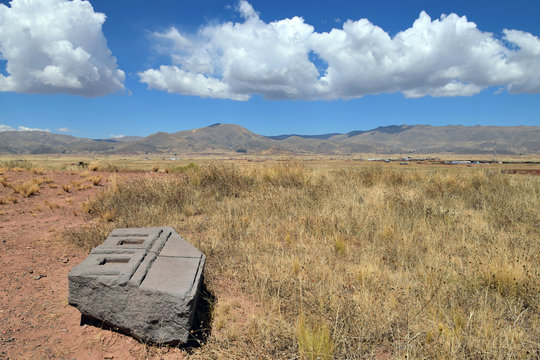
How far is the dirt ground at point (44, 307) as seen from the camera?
2.84 meters

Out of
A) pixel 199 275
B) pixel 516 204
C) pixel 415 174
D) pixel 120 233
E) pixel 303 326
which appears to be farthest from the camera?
pixel 415 174

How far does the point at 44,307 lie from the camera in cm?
344

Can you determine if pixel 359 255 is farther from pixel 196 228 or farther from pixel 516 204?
pixel 516 204

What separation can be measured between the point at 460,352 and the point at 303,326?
4.62ft

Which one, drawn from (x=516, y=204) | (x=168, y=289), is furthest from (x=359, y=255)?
(x=516, y=204)

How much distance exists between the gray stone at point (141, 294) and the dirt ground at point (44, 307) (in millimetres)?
188

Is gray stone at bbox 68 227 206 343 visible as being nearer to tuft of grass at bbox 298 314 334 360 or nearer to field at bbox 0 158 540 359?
field at bbox 0 158 540 359

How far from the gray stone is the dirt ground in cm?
19

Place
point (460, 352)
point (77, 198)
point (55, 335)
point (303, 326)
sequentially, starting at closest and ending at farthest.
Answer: point (460, 352) → point (303, 326) → point (55, 335) → point (77, 198)

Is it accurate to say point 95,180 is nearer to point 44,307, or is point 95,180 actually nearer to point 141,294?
point 44,307

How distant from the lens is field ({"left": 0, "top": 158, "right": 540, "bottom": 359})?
278 cm

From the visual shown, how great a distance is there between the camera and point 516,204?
7469mm

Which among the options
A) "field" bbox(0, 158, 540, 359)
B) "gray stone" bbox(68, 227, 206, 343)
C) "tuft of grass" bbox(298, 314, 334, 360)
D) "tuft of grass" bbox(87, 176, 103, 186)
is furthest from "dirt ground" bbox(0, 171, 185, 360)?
"tuft of grass" bbox(87, 176, 103, 186)

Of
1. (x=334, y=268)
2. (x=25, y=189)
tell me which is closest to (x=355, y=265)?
(x=334, y=268)
